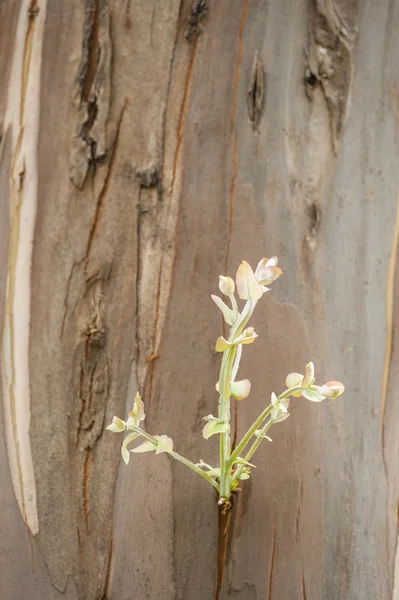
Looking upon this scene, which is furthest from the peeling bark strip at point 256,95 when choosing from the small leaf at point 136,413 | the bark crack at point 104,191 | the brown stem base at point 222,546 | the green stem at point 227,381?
the brown stem base at point 222,546

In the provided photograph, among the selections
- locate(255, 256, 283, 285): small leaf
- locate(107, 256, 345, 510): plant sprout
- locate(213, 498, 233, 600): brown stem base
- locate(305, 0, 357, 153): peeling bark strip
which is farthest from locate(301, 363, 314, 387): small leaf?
locate(305, 0, 357, 153): peeling bark strip

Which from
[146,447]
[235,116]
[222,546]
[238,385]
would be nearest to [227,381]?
[238,385]

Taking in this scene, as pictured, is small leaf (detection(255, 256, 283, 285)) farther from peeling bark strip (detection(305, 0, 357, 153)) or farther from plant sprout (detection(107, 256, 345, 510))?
peeling bark strip (detection(305, 0, 357, 153))

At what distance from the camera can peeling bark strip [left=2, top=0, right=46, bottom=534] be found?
2.67 ft

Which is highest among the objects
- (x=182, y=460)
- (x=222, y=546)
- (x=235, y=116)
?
(x=235, y=116)

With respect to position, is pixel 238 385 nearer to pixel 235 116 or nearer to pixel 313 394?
pixel 313 394

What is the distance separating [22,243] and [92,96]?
0.72ft

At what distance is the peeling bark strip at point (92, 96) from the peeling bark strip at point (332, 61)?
27cm

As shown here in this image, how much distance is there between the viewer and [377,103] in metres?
0.82

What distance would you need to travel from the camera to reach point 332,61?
813mm

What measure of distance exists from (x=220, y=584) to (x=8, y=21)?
818 mm

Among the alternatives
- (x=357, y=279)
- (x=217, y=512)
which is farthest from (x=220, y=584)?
(x=357, y=279)

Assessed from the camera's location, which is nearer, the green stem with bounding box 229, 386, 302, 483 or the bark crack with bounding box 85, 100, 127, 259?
the green stem with bounding box 229, 386, 302, 483

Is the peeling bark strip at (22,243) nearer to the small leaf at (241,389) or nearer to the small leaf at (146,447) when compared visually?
the small leaf at (146,447)
